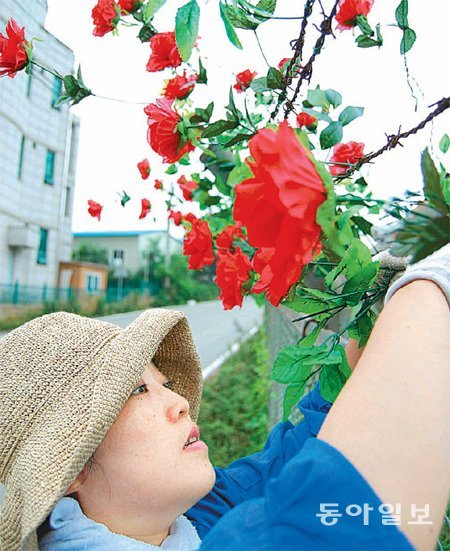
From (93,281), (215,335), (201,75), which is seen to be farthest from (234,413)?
(93,281)

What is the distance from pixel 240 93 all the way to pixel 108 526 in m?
1.19

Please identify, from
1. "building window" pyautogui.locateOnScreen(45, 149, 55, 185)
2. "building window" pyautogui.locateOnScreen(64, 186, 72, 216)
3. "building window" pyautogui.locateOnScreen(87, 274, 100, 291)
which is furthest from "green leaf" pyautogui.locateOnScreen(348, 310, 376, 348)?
"building window" pyautogui.locateOnScreen(87, 274, 100, 291)

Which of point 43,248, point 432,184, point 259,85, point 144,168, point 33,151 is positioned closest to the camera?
point 432,184

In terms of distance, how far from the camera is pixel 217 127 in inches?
40.0

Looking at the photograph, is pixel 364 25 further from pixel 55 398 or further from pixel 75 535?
pixel 75 535

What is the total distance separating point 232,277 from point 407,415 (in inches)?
24.5

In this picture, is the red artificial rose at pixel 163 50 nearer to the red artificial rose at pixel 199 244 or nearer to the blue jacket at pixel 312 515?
the red artificial rose at pixel 199 244

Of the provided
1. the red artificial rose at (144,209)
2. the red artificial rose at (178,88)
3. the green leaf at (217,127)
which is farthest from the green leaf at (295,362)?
the red artificial rose at (144,209)

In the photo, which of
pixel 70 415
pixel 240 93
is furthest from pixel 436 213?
pixel 240 93

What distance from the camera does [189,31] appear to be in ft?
2.29

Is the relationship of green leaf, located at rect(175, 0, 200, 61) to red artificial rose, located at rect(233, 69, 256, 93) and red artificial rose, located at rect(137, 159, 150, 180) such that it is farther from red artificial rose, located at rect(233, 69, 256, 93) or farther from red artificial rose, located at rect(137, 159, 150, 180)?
red artificial rose, located at rect(137, 159, 150, 180)

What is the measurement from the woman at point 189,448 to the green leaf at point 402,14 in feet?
1.85

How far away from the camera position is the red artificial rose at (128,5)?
1.42m

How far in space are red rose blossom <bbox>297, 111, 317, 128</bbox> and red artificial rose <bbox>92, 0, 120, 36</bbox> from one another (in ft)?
1.82
